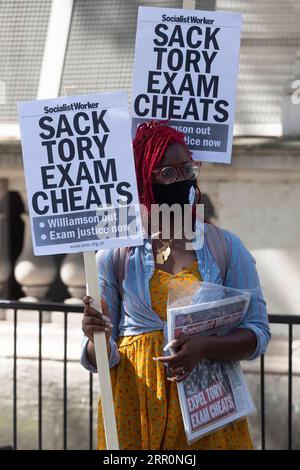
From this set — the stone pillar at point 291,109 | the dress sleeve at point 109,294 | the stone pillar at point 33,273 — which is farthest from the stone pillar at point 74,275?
the dress sleeve at point 109,294

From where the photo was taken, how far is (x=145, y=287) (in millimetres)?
4023

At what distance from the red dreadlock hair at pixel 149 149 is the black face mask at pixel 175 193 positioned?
0.08ft

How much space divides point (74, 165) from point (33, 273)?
403 centimetres

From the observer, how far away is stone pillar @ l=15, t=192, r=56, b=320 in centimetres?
811

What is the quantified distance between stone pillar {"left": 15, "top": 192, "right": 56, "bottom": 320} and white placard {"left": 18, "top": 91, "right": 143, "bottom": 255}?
3.95 metres

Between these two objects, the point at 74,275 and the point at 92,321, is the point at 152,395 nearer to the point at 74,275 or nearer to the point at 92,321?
the point at 92,321

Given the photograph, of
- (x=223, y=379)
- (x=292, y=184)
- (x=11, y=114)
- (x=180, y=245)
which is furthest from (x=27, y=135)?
(x=11, y=114)

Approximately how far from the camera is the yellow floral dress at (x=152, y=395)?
4.01 metres

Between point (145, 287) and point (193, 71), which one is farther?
point (193, 71)

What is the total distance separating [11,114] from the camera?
834cm

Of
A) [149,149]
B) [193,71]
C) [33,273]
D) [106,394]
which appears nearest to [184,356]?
[106,394]

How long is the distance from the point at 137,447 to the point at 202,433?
27 cm

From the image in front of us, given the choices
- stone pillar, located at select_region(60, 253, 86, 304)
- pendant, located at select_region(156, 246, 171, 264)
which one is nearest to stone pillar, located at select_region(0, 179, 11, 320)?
stone pillar, located at select_region(60, 253, 86, 304)

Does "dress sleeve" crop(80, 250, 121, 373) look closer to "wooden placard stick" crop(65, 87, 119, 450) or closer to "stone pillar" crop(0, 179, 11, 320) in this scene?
"wooden placard stick" crop(65, 87, 119, 450)
